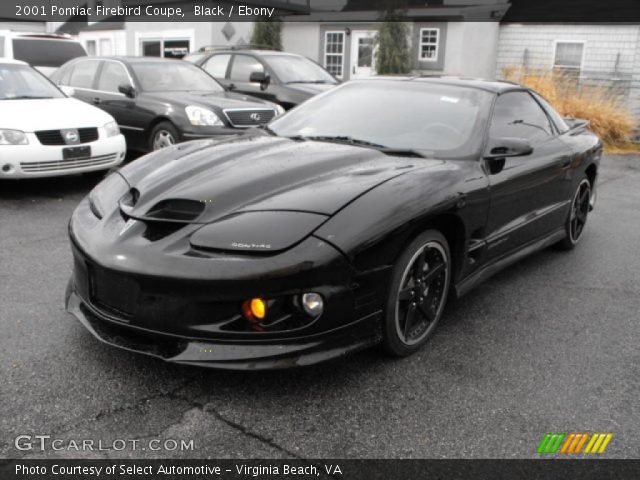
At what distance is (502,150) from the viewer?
155 inches

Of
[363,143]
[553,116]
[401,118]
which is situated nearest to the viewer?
[363,143]

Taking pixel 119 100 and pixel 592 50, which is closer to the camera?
pixel 119 100

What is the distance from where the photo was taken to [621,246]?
577 cm

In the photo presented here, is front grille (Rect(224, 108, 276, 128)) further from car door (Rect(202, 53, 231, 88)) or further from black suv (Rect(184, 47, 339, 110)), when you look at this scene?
car door (Rect(202, 53, 231, 88))

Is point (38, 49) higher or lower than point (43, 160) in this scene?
higher

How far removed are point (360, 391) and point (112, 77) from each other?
7504mm

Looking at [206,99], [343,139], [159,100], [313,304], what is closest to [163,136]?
[159,100]

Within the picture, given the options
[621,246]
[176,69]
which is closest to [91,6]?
[176,69]

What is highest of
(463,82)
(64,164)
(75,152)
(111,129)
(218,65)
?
(463,82)

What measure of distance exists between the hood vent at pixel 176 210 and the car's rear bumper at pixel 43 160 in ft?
13.2

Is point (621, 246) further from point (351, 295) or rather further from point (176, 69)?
point (176, 69)

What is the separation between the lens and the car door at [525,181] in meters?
4.00

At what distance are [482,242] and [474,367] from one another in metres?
0.87

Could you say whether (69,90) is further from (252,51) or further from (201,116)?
(252,51)
